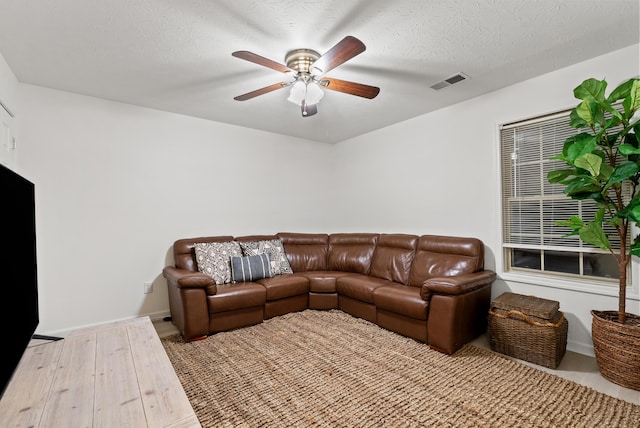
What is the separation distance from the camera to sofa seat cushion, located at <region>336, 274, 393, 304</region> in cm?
324

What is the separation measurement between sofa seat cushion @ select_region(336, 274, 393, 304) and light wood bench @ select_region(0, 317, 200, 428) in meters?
2.17

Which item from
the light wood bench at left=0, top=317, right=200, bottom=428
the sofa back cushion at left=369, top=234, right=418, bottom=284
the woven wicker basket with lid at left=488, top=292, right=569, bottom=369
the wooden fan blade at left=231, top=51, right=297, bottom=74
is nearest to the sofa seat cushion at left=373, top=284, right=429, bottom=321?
the sofa back cushion at left=369, top=234, right=418, bottom=284

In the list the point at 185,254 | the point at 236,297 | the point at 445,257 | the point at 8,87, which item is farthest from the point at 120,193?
the point at 445,257

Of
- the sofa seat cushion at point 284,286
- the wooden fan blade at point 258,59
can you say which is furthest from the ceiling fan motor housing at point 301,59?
the sofa seat cushion at point 284,286

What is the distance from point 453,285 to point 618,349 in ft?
3.53

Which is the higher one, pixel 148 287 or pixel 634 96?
pixel 634 96

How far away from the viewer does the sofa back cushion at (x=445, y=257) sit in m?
3.06

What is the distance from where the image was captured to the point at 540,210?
112 inches

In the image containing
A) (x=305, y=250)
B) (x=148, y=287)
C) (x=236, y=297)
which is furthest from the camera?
(x=305, y=250)

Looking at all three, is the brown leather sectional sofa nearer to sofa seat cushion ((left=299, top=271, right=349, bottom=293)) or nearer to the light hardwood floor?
sofa seat cushion ((left=299, top=271, right=349, bottom=293))

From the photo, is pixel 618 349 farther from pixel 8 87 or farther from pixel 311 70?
Result: pixel 8 87

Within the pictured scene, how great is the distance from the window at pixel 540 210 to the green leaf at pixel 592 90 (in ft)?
2.05

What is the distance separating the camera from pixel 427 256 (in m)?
3.41

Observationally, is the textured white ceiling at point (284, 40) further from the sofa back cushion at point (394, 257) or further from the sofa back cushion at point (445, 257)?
the sofa back cushion at point (394, 257)
